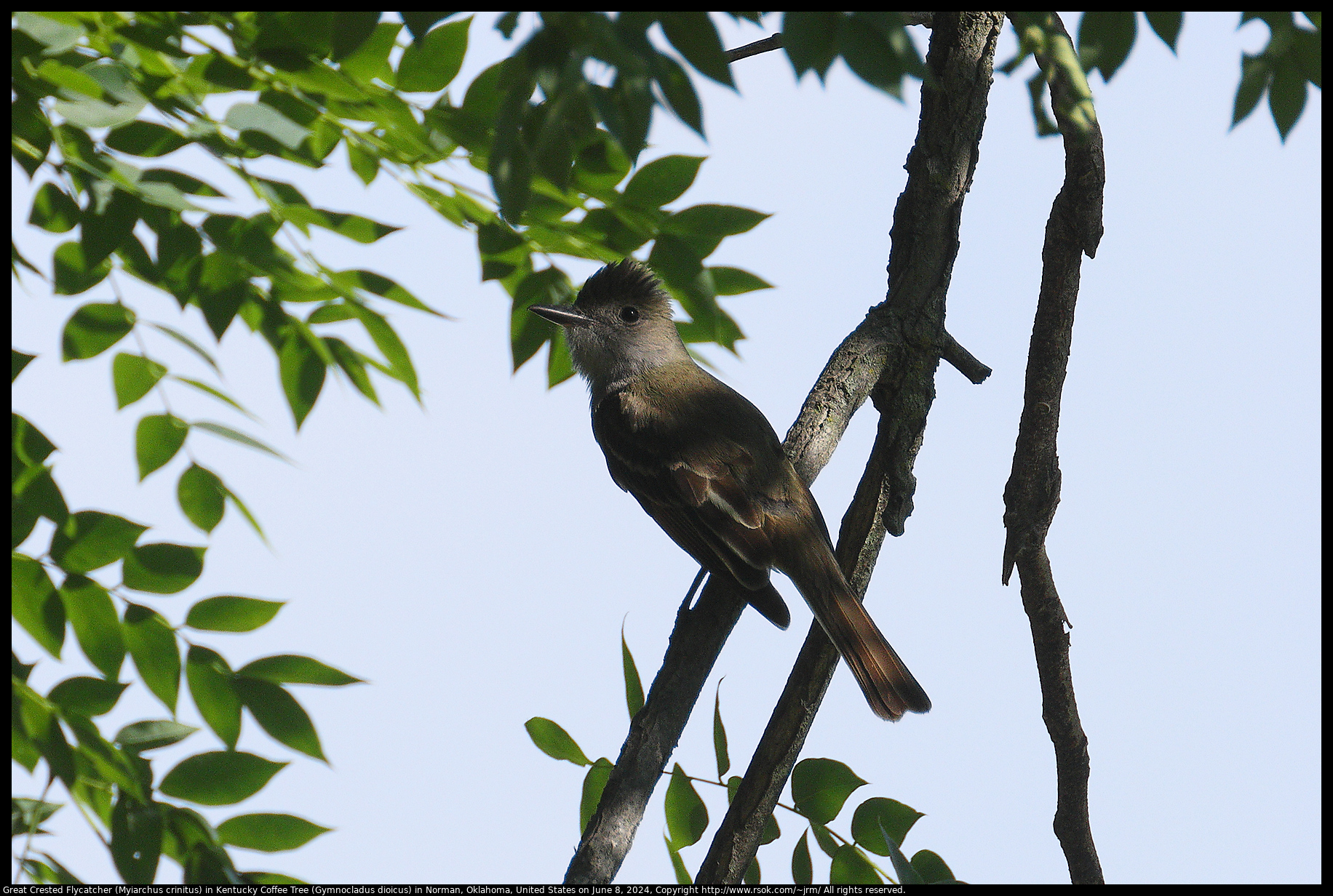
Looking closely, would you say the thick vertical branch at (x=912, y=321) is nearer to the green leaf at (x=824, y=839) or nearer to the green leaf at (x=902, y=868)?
the green leaf at (x=824, y=839)

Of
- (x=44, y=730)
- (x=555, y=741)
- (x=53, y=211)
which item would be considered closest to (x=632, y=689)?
(x=555, y=741)

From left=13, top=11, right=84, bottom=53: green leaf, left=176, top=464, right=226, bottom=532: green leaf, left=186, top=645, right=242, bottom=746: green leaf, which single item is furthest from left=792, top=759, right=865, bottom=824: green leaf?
left=13, top=11, right=84, bottom=53: green leaf

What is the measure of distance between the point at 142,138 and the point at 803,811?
232 centimetres

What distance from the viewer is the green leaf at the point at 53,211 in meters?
2.20

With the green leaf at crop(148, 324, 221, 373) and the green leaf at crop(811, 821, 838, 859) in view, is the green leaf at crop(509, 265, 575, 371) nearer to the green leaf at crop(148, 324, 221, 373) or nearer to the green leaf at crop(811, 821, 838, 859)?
the green leaf at crop(148, 324, 221, 373)

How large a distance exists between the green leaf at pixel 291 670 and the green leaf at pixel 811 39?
1.53m

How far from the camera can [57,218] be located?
2197mm

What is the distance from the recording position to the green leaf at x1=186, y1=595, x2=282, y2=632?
207 cm

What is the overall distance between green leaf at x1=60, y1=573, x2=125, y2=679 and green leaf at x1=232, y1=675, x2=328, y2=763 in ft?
0.84

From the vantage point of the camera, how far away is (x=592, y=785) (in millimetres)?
2572

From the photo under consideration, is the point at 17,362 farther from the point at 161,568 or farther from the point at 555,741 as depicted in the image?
the point at 555,741

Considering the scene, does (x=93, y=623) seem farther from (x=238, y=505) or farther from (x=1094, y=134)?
(x=1094, y=134)
